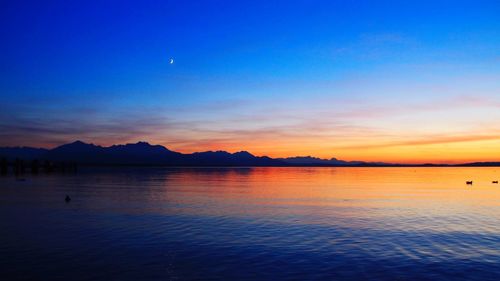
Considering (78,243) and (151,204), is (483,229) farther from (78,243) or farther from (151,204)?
(151,204)

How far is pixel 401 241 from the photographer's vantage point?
26.6 m

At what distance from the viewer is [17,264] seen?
20016 mm

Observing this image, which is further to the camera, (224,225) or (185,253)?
(224,225)

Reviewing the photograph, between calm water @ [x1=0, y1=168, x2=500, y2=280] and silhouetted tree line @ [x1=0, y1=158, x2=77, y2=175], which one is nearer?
calm water @ [x1=0, y1=168, x2=500, y2=280]

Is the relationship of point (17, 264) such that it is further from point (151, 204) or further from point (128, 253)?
point (151, 204)

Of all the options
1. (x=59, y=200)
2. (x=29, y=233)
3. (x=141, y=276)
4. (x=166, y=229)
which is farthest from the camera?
(x=59, y=200)

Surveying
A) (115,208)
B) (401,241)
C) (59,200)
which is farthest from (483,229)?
(59,200)

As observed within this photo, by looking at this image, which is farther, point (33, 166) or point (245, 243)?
point (33, 166)

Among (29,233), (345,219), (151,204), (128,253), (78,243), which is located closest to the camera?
(128,253)

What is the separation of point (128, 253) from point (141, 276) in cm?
471

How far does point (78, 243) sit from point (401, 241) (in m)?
20.3

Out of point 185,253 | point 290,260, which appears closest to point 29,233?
point 185,253

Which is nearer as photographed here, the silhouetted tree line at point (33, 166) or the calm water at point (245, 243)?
the calm water at point (245, 243)

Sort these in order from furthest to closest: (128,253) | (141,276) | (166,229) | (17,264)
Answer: (166,229), (128,253), (17,264), (141,276)
